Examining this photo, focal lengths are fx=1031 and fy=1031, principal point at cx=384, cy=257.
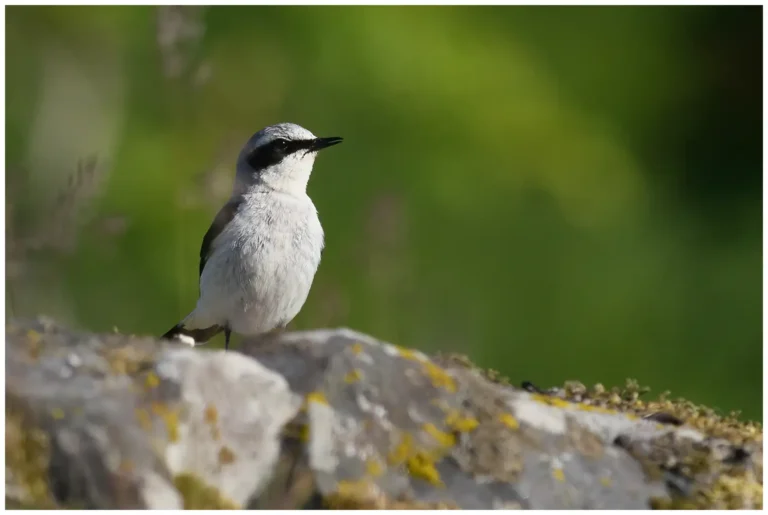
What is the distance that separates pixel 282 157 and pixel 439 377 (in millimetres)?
2498

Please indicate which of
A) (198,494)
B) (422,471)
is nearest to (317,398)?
(422,471)

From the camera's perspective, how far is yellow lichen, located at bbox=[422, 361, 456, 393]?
514 cm

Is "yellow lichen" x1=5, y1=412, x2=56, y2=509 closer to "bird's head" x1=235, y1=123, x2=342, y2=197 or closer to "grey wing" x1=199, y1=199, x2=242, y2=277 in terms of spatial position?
"grey wing" x1=199, y1=199, x2=242, y2=277

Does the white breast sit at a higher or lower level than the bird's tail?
higher

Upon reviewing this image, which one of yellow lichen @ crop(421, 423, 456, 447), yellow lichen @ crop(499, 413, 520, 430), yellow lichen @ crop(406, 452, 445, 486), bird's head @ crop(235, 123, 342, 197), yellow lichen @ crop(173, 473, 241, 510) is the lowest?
yellow lichen @ crop(173, 473, 241, 510)

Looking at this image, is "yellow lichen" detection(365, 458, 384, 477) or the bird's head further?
the bird's head

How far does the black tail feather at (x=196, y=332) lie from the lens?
707 centimetres

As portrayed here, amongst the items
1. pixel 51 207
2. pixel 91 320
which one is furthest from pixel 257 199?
pixel 51 207

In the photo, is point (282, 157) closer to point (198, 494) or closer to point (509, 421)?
point (509, 421)

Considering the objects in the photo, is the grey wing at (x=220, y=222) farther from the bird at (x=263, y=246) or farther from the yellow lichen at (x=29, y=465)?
the yellow lichen at (x=29, y=465)

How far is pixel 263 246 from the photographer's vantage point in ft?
21.7

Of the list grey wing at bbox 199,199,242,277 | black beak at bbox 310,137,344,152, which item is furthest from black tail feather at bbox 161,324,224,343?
black beak at bbox 310,137,344,152

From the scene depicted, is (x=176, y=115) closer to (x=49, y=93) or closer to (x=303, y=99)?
(x=49, y=93)

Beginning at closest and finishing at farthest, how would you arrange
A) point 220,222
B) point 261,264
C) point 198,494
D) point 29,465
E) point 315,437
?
1. point 29,465
2. point 198,494
3. point 315,437
4. point 261,264
5. point 220,222
